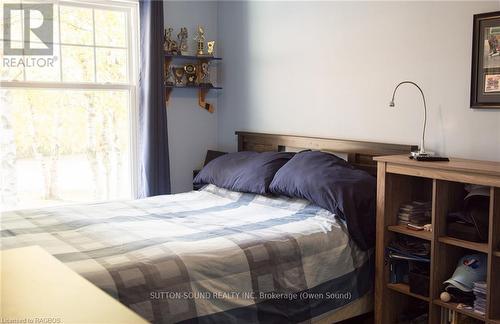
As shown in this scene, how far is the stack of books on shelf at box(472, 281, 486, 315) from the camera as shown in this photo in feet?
7.78

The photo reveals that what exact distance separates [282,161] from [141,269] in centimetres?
159

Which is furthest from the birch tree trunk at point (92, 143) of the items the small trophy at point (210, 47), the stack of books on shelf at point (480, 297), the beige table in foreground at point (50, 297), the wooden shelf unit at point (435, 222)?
the stack of books on shelf at point (480, 297)

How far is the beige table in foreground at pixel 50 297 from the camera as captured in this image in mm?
1062

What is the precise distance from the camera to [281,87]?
13.2 ft

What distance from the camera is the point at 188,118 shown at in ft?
14.8

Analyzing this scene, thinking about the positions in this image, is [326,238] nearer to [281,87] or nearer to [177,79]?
[281,87]

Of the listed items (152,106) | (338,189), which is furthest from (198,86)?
(338,189)

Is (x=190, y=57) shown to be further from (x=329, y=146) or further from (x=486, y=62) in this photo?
(x=486, y=62)

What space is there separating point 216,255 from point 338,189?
2.84 feet

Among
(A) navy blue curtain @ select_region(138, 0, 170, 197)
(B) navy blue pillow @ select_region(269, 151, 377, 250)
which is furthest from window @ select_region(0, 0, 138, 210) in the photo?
(B) navy blue pillow @ select_region(269, 151, 377, 250)

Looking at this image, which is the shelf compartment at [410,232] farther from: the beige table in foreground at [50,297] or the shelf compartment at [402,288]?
the beige table in foreground at [50,297]

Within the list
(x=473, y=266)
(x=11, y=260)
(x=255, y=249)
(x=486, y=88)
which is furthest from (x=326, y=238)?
(x=11, y=260)

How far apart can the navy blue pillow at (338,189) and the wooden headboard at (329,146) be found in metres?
0.20

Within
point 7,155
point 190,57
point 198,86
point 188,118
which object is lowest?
point 7,155
